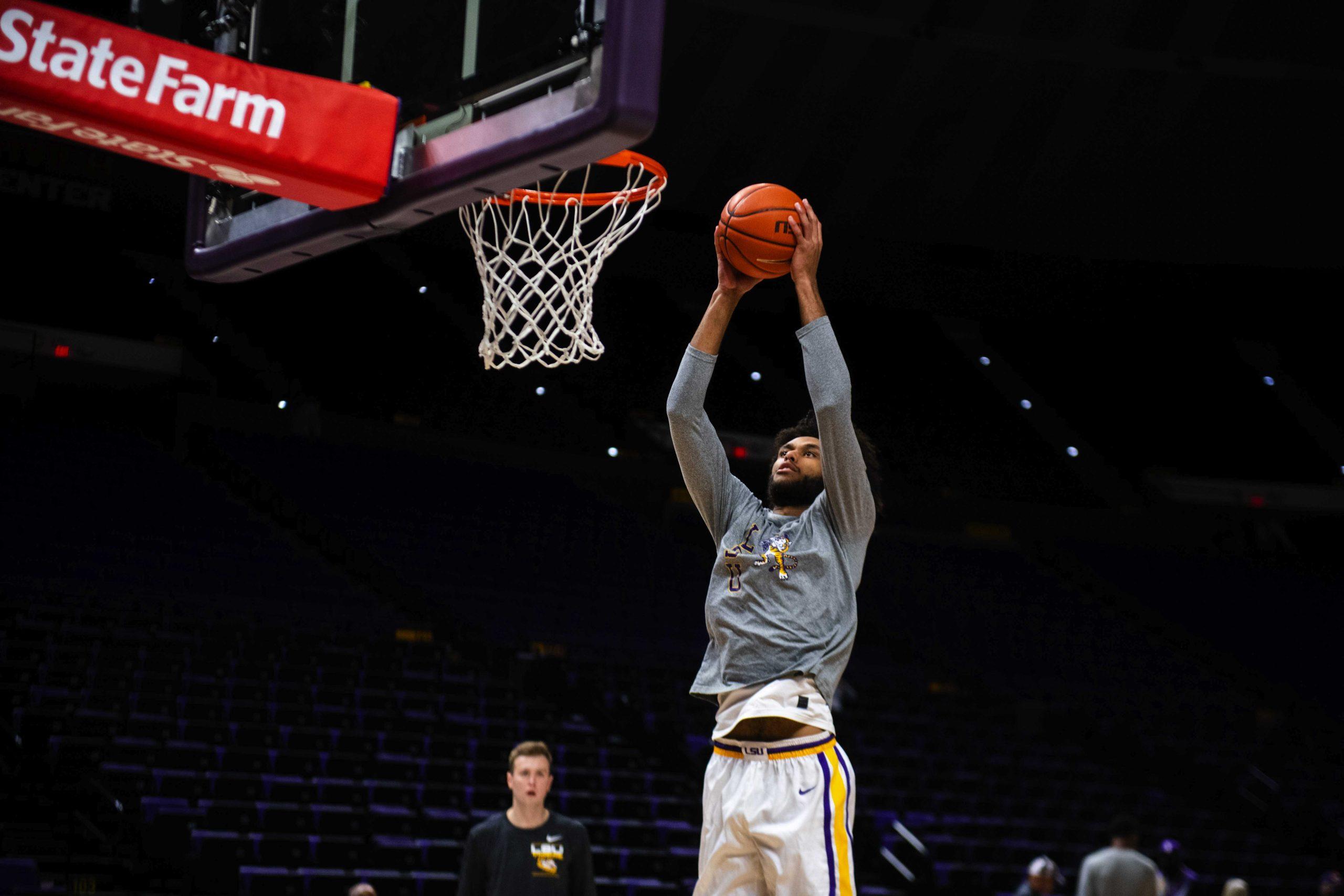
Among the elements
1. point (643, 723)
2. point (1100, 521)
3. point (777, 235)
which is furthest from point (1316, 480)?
point (777, 235)

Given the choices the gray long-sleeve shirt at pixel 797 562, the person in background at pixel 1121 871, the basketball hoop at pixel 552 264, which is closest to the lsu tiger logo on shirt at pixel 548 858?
the basketball hoop at pixel 552 264

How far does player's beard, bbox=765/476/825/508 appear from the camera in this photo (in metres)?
3.02

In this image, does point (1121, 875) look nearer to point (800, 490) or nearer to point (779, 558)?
point (800, 490)

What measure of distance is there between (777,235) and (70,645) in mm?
9396

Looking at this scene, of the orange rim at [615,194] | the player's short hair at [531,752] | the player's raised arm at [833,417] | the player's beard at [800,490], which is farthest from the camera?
the player's short hair at [531,752]

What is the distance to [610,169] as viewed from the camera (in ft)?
17.4

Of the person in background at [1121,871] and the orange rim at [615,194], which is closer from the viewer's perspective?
the orange rim at [615,194]

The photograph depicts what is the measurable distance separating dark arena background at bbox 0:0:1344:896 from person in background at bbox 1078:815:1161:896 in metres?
2.78

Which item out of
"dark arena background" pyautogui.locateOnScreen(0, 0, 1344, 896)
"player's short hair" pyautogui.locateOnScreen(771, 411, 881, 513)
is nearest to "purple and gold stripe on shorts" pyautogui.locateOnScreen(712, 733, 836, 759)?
"player's short hair" pyautogui.locateOnScreen(771, 411, 881, 513)

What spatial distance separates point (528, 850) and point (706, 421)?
2.58 meters

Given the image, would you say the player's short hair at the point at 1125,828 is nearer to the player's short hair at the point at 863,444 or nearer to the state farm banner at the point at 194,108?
the player's short hair at the point at 863,444

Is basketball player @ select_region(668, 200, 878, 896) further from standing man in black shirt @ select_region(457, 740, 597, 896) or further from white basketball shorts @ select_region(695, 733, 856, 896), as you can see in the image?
standing man in black shirt @ select_region(457, 740, 597, 896)

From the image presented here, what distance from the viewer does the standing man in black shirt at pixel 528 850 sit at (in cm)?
488

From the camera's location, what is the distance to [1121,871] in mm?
7211
